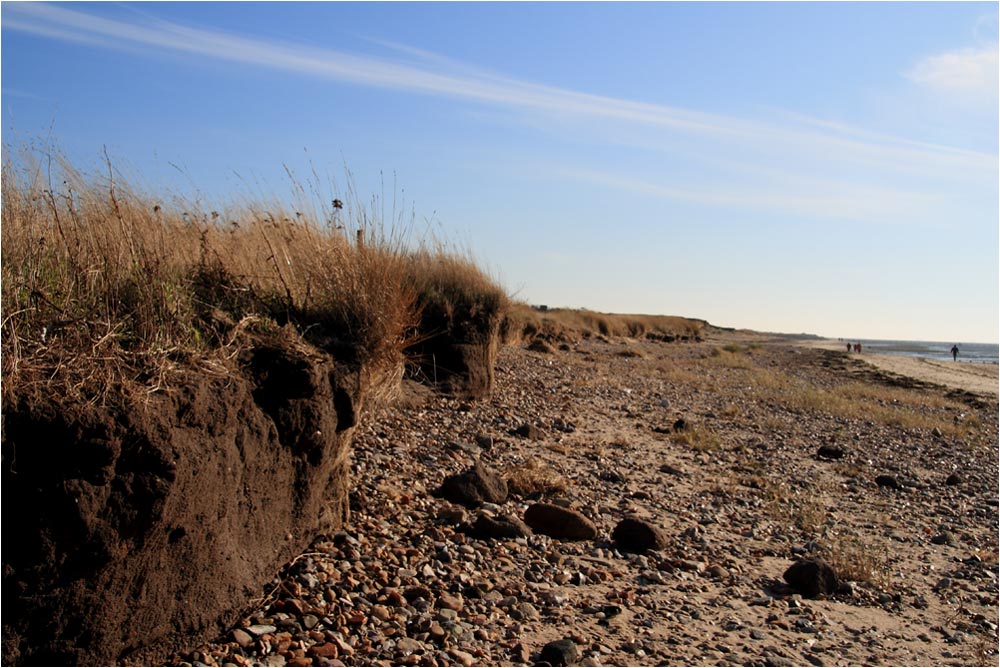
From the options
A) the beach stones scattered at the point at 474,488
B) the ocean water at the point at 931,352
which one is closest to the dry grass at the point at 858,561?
the beach stones scattered at the point at 474,488

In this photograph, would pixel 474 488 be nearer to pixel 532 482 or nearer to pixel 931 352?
pixel 532 482

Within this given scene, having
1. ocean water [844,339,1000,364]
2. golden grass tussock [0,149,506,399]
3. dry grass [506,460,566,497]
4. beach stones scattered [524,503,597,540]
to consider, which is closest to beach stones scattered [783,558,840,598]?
beach stones scattered [524,503,597,540]

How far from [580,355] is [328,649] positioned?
17.8m

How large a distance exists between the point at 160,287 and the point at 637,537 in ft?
12.3

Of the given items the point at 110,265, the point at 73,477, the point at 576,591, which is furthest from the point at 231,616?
the point at 576,591

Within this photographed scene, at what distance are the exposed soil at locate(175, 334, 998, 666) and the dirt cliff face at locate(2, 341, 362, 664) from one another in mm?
276

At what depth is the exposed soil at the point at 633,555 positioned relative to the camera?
407cm

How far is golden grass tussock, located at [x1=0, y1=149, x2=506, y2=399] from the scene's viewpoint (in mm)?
3253

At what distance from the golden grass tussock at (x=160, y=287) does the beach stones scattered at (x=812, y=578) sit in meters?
3.17

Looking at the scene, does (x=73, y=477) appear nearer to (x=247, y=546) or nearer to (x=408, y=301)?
(x=247, y=546)

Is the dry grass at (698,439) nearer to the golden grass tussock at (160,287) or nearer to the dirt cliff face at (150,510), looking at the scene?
the golden grass tussock at (160,287)

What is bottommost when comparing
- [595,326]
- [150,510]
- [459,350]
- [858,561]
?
[858,561]

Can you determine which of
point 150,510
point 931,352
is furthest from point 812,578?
point 931,352

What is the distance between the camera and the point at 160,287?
393 cm
